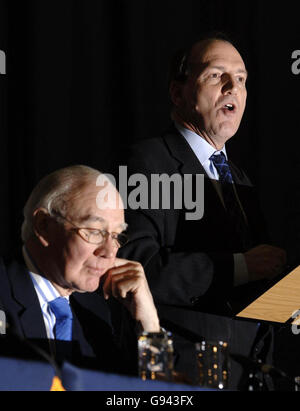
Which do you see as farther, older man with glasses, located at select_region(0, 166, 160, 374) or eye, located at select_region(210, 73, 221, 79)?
eye, located at select_region(210, 73, 221, 79)

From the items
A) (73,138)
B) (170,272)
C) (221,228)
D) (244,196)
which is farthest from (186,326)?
(73,138)

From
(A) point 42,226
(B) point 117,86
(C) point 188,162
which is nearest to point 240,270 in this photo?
(C) point 188,162

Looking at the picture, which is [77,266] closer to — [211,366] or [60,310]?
[60,310]

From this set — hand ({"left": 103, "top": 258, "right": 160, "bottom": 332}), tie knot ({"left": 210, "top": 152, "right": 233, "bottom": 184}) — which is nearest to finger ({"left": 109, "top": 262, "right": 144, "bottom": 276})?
hand ({"left": 103, "top": 258, "right": 160, "bottom": 332})

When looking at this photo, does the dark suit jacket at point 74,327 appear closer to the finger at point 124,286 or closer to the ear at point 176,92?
the finger at point 124,286

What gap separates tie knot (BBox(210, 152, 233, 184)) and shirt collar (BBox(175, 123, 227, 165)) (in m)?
0.02

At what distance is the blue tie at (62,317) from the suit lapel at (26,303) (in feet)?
0.19

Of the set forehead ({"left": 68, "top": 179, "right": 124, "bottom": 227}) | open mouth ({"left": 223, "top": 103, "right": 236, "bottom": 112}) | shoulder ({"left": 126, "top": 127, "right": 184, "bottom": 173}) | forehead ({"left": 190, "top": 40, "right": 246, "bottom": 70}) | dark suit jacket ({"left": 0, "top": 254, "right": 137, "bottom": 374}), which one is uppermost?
forehead ({"left": 190, "top": 40, "right": 246, "bottom": 70})

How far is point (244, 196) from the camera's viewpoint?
2.66 metres

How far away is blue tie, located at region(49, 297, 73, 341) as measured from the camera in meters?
1.95

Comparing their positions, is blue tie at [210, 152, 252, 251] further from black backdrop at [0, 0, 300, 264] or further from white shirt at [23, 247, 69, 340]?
black backdrop at [0, 0, 300, 264]

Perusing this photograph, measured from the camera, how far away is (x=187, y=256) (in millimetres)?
2350

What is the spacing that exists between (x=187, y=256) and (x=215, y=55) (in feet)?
2.50
